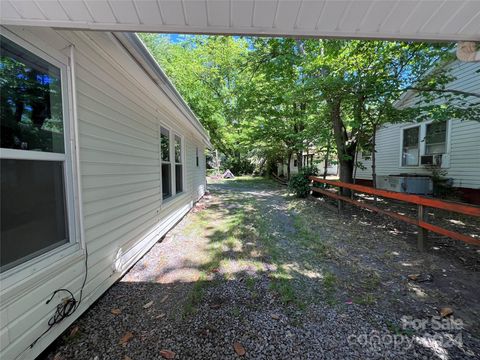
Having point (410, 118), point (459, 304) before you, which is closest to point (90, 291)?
point (459, 304)

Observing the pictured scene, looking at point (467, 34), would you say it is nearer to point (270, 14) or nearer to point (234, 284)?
point (270, 14)

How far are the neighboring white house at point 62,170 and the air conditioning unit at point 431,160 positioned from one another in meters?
9.41

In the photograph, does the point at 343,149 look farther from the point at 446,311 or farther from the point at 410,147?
the point at 446,311

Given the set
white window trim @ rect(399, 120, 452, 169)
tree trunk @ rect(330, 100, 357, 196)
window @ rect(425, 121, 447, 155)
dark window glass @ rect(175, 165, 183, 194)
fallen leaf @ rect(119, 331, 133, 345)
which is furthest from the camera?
window @ rect(425, 121, 447, 155)

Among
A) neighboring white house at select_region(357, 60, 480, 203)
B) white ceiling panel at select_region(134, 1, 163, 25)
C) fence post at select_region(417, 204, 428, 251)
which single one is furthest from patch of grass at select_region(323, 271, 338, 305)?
neighboring white house at select_region(357, 60, 480, 203)

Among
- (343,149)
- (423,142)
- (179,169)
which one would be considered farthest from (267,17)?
(423,142)

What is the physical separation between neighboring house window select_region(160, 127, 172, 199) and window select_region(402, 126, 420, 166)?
9.29m

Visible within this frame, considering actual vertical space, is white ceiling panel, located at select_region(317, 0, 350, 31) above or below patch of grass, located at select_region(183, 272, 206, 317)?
above

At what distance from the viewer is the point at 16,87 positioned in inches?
64.1

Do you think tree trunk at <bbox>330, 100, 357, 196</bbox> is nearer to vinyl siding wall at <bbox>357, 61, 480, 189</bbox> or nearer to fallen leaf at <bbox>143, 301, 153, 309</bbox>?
vinyl siding wall at <bbox>357, 61, 480, 189</bbox>

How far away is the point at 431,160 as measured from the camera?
8.09m

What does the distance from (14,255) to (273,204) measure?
6.80 metres

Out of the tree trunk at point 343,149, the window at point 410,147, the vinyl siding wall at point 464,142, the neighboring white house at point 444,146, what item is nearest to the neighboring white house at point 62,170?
the tree trunk at point 343,149

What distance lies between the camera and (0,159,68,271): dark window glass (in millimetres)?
1555
